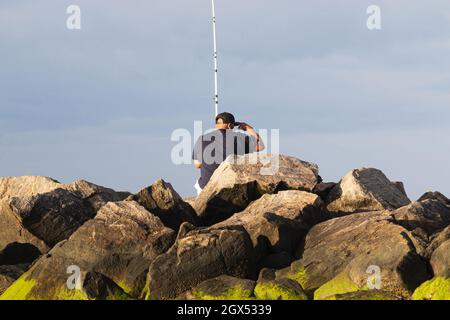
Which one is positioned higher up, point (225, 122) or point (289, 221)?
point (225, 122)

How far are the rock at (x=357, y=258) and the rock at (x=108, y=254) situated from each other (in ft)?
7.21

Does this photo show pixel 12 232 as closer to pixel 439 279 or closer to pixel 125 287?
pixel 125 287

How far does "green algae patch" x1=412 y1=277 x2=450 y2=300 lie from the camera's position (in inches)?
545

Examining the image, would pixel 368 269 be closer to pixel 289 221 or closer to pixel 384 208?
pixel 289 221

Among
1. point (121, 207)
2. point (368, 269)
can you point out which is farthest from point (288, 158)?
point (368, 269)

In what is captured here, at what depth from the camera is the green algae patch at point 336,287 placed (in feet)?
47.2

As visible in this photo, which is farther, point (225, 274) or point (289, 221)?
point (289, 221)

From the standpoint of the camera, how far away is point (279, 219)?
54.4ft

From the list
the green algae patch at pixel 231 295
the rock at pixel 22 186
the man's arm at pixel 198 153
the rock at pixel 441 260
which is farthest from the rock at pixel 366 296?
the rock at pixel 22 186

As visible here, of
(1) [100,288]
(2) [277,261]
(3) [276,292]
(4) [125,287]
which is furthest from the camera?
(2) [277,261]

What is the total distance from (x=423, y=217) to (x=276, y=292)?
143 inches

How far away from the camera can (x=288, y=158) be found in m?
18.8

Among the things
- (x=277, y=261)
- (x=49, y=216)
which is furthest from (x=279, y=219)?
(x=49, y=216)
